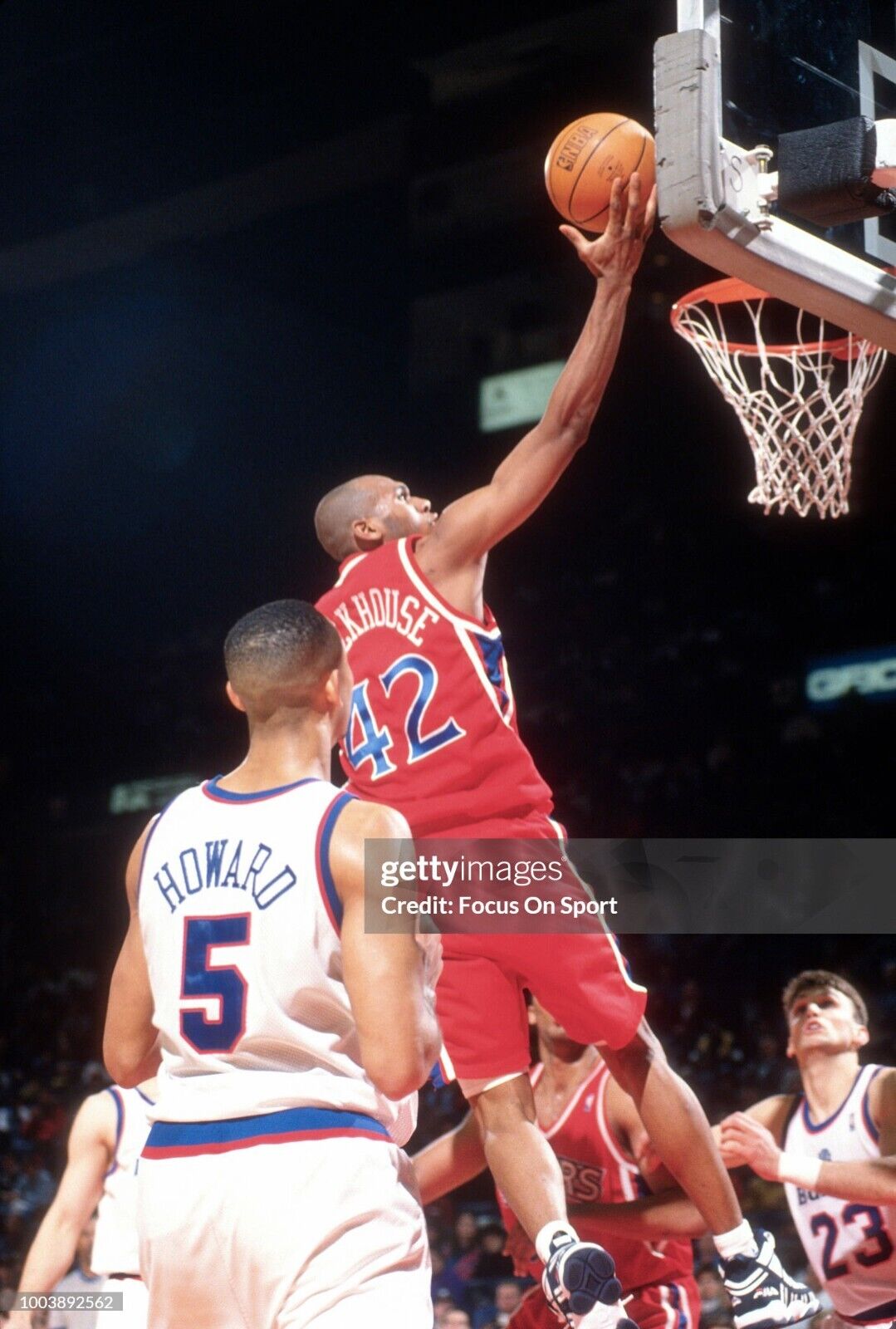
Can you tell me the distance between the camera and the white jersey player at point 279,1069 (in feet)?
8.59

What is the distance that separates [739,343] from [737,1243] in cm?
282

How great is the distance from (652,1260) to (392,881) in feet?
8.64

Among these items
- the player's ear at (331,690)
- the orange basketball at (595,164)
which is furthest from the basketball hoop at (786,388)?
the player's ear at (331,690)

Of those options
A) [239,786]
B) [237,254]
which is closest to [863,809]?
[237,254]

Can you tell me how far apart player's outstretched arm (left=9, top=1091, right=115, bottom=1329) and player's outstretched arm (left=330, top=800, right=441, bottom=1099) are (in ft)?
8.32

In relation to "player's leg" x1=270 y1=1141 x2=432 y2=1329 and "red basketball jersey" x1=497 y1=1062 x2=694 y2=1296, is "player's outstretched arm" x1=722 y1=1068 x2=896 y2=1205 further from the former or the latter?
"player's leg" x1=270 y1=1141 x2=432 y2=1329

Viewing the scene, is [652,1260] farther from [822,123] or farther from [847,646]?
[847,646]

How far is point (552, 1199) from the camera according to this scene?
370 cm

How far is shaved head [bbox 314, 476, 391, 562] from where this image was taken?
461cm

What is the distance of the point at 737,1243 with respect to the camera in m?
3.75

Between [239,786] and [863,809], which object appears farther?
[863,809]

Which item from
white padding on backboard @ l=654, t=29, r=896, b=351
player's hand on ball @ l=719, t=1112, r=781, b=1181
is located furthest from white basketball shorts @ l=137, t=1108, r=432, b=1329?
white padding on backboard @ l=654, t=29, r=896, b=351

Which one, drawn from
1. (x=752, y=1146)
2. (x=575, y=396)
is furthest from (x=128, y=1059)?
(x=752, y=1146)

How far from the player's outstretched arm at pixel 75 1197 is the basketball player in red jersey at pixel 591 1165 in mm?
1016
